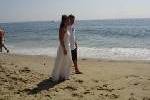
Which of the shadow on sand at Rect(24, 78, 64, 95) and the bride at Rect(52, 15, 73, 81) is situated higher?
the bride at Rect(52, 15, 73, 81)

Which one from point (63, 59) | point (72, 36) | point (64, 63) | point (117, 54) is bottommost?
point (117, 54)

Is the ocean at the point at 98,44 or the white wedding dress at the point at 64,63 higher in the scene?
the white wedding dress at the point at 64,63

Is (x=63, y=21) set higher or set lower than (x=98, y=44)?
higher

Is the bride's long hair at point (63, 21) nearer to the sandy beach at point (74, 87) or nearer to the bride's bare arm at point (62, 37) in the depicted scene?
the bride's bare arm at point (62, 37)

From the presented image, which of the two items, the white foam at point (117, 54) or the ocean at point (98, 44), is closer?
the white foam at point (117, 54)

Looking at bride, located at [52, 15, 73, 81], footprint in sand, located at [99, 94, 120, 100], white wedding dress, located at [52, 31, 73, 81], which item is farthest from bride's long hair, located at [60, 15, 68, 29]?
footprint in sand, located at [99, 94, 120, 100]

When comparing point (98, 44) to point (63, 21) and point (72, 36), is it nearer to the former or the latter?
point (72, 36)

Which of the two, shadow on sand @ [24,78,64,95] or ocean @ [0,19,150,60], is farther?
ocean @ [0,19,150,60]

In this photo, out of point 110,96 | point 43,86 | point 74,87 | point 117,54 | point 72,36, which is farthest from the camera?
point 117,54

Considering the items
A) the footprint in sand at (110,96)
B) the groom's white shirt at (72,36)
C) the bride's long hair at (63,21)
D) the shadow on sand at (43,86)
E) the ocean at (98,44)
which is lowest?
the ocean at (98,44)

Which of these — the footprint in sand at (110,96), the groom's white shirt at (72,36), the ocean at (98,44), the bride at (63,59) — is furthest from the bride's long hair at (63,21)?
the ocean at (98,44)

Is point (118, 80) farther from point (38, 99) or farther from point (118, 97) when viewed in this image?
point (38, 99)

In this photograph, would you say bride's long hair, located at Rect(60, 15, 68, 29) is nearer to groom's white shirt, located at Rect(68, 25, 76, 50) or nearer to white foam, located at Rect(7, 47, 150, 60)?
groom's white shirt, located at Rect(68, 25, 76, 50)

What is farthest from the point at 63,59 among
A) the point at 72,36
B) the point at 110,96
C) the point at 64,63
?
the point at 110,96
